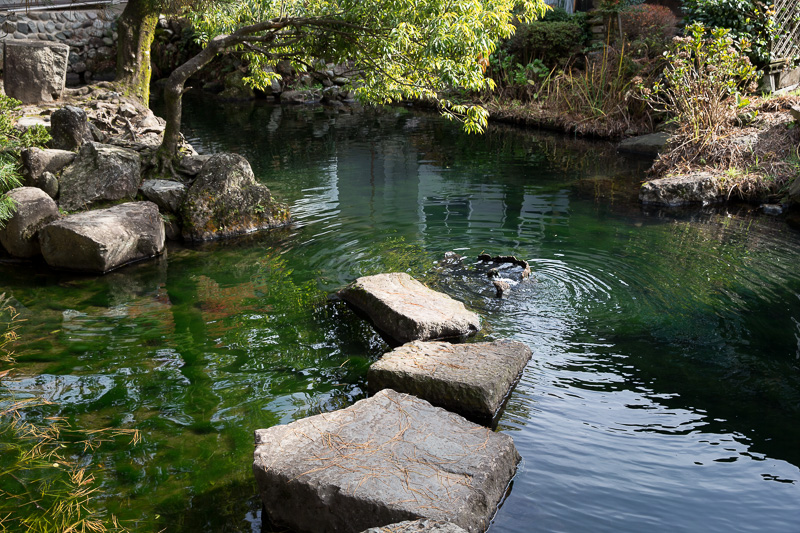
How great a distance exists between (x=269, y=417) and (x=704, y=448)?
3046 millimetres

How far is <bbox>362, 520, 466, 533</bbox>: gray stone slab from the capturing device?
2.81 meters

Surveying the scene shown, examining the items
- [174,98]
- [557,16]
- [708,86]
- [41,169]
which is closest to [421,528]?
[41,169]

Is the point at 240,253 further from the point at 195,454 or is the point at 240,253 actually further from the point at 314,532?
the point at 314,532

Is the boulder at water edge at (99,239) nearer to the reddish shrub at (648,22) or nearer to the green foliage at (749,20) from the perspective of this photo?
the green foliage at (749,20)

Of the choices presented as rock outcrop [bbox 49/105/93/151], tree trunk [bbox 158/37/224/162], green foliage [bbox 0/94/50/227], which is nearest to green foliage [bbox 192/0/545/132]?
tree trunk [bbox 158/37/224/162]

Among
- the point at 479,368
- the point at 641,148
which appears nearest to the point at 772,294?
the point at 479,368

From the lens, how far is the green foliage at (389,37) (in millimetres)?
7812

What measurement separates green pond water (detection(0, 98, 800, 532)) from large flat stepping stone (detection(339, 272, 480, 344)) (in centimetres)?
23

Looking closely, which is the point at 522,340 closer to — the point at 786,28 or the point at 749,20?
the point at 749,20

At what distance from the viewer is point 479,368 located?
4816 mm

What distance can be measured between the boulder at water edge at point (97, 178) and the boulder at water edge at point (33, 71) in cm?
483

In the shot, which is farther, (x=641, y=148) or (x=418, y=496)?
(x=641, y=148)

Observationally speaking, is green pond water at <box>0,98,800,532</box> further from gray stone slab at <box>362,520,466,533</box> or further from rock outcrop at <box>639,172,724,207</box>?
gray stone slab at <box>362,520,466,533</box>

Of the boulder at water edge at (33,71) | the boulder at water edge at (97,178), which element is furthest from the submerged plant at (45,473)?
the boulder at water edge at (33,71)
